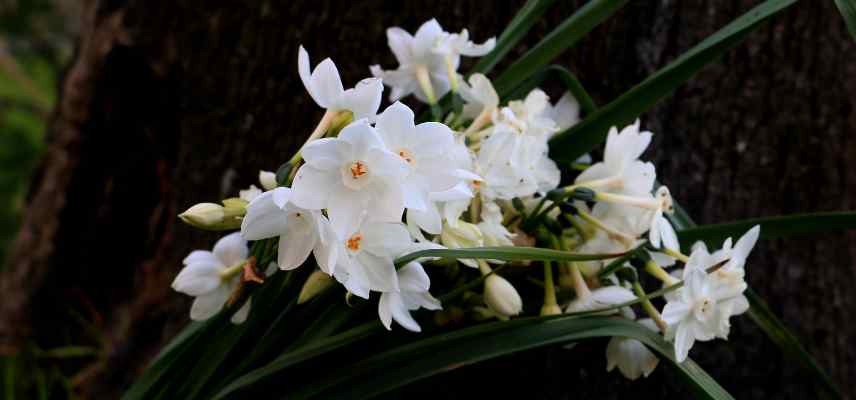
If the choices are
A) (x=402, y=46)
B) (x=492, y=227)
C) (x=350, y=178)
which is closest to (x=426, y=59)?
(x=402, y=46)

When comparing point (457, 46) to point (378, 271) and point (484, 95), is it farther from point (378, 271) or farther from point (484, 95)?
point (378, 271)

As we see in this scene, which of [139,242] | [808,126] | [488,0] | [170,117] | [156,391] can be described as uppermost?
[808,126]

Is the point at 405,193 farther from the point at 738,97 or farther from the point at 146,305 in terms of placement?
the point at 146,305

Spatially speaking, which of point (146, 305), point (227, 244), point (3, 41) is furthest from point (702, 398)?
point (3, 41)

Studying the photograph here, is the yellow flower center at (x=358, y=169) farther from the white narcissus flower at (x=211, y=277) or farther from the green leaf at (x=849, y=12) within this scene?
the green leaf at (x=849, y=12)

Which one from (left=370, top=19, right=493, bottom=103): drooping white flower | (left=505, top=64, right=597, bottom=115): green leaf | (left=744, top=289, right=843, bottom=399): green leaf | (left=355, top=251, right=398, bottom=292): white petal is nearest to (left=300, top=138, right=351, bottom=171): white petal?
(left=355, top=251, right=398, bottom=292): white petal

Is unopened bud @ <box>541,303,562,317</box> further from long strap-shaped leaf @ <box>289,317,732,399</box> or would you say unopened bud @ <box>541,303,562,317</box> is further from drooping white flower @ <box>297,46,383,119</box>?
drooping white flower @ <box>297,46,383,119</box>
